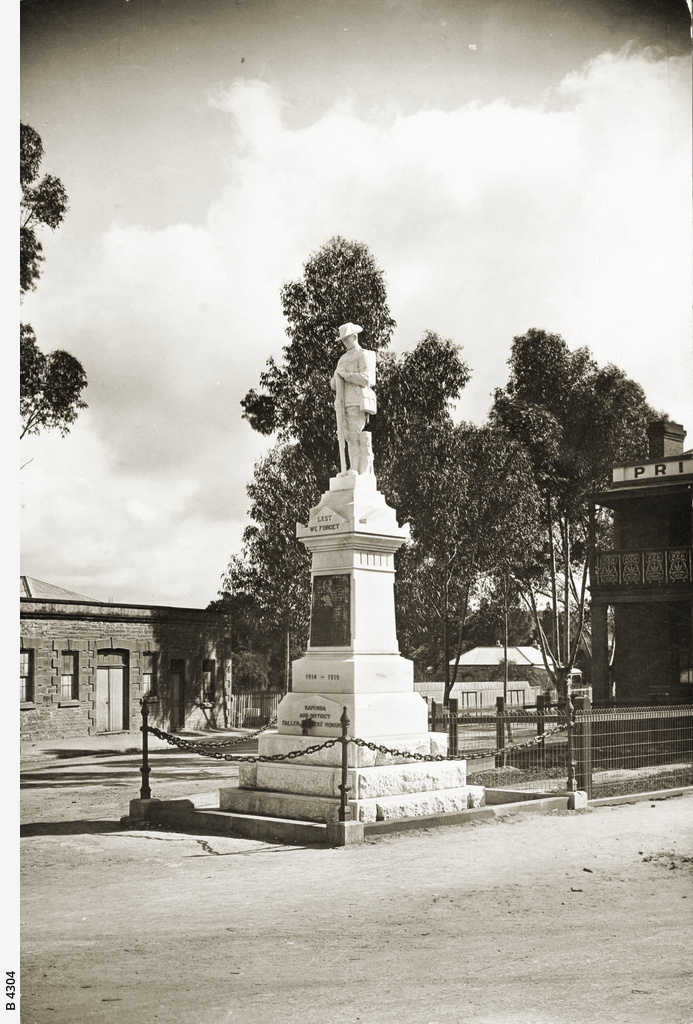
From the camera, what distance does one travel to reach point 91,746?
2436cm

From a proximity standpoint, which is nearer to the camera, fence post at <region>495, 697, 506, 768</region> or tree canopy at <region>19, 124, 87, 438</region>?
tree canopy at <region>19, 124, 87, 438</region>

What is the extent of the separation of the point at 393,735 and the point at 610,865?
296 cm

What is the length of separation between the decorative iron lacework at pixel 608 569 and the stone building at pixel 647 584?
0.08 ft

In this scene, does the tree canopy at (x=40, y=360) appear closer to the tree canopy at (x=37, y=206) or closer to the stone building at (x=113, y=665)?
the tree canopy at (x=37, y=206)

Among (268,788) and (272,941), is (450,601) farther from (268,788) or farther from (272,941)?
(272,941)

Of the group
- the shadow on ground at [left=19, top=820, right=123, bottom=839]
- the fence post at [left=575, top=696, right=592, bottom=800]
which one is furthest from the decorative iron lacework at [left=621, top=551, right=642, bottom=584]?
the shadow on ground at [left=19, top=820, right=123, bottom=839]

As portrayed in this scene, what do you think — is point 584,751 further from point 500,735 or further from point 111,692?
point 111,692

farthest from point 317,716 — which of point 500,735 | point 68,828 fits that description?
point 500,735

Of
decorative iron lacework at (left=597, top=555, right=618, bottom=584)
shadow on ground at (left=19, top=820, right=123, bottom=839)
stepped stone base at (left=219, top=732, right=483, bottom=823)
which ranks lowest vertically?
shadow on ground at (left=19, top=820, right=123, bottom=839)

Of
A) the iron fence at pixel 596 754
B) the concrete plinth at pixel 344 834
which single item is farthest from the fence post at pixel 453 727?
the concrete plinth at pixel 344 834

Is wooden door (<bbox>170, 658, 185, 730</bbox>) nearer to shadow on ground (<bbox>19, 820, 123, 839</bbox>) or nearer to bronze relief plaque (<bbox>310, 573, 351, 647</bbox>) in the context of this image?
shadow on ground (<bbox>19, 820, 123, 839</bbox>)

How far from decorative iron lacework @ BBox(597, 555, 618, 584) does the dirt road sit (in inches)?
524

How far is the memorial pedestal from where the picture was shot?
10234 mm

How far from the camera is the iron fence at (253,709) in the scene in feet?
104
